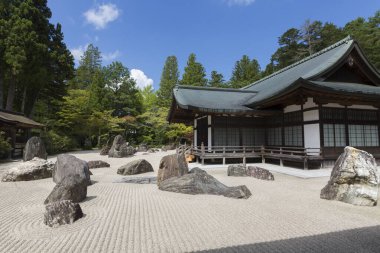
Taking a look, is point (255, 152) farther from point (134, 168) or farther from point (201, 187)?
point (201, 187)

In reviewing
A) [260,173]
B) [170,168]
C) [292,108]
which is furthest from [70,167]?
[292,108]

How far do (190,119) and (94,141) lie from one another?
2193cm

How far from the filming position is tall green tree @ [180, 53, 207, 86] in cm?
3919

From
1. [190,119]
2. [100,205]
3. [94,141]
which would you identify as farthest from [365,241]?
[94,141]

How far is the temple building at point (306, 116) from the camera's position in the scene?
11250mm

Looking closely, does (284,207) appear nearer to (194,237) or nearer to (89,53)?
(194,237)

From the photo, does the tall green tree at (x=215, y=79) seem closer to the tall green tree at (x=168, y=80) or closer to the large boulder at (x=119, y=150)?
the tall green tree at (x=168, y=80)

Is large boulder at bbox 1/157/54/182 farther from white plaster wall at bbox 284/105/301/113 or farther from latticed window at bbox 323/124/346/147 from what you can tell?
latticed window at bbox 323/124/346/147

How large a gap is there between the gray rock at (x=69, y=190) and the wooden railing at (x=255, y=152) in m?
→ 8.02

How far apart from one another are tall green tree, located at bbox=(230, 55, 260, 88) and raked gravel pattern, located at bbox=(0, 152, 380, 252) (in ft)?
121

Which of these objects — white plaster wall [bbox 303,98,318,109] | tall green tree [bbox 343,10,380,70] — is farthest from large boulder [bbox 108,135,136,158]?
tall green tree [bbox 343,10,380,70]

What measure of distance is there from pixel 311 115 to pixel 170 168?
845 cm

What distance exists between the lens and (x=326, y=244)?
341cm

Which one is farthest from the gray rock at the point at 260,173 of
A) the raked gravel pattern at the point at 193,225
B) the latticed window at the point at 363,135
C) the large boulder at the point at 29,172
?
the large boulder at the point at 29,172
